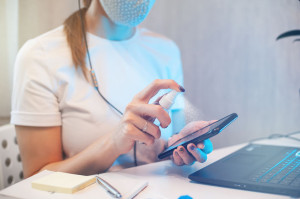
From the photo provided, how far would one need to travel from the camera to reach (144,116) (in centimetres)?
51

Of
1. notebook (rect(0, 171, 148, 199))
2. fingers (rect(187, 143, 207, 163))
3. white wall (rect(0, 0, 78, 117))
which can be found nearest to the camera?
notebook (rect(0, 171, 148, 199))

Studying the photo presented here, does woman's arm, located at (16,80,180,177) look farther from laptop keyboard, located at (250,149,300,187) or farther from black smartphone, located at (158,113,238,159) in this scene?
laptop keyboard, located at (250,149,300,187)

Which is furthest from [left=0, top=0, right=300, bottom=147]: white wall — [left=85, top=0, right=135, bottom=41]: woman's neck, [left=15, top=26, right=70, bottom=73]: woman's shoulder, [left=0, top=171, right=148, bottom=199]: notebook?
[left=0, top=171, right=148, bottom=199]: notebook

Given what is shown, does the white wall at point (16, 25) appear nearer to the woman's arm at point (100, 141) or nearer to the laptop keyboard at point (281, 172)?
the woman's arm at point (100, 141)

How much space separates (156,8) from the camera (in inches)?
35.9

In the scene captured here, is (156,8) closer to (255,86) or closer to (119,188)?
(255,86)

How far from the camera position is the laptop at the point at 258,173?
43 cm

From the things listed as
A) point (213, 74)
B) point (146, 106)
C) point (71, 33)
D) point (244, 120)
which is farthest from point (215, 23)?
point (146, 106)

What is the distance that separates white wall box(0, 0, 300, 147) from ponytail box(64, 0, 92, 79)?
0.91 feet

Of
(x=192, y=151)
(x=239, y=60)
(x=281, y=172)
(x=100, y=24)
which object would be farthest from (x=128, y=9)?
(x=239, y=60)

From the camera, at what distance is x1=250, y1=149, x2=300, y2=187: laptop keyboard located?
45 centimetres

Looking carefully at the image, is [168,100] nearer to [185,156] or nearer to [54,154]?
[185,156]

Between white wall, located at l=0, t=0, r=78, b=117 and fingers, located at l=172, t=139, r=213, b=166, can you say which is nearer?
fingers, located at l=172, t=139, r=213, b=166

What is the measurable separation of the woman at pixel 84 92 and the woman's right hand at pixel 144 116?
2.0 inches
